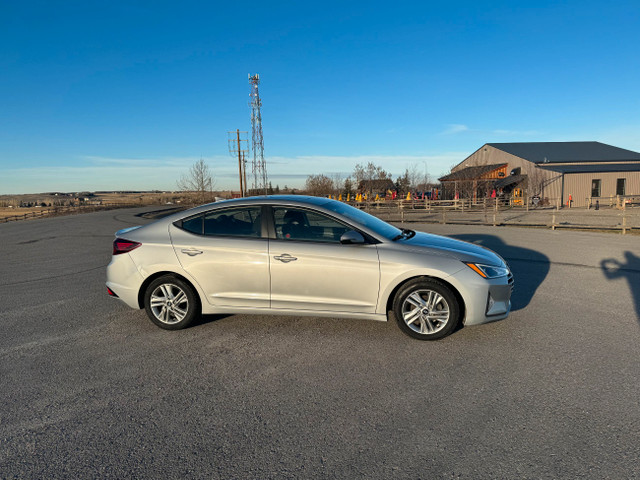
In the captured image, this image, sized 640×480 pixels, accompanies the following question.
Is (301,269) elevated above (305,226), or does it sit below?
below

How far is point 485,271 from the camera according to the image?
4.30m

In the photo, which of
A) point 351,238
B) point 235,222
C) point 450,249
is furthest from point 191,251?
point 450,249

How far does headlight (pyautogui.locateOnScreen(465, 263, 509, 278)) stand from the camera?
426cm

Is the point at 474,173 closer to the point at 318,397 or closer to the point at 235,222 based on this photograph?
the point at 235,222

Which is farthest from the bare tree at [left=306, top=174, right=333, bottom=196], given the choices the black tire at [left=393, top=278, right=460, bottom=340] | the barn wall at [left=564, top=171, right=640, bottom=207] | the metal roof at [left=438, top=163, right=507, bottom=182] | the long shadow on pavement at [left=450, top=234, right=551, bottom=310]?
the black tire at [left=393, top=278, right=460, bottom=340]

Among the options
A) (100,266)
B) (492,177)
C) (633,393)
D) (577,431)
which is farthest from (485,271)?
(492,177)

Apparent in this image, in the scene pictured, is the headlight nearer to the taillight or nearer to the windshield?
the windshield

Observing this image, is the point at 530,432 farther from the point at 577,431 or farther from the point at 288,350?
the point at 288,350

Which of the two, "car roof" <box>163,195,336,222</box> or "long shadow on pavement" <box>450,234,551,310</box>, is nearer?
"car roof" <box>163,195,336,222</box>

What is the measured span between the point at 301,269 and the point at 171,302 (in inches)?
64.7

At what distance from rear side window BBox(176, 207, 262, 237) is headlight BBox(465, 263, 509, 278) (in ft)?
7.84

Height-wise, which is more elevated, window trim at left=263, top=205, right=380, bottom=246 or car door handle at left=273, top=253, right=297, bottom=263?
window trim at left=263, top=205, right=380, bottom=246

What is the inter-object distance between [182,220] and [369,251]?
2.31 metres

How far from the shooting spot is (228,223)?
4.75m
